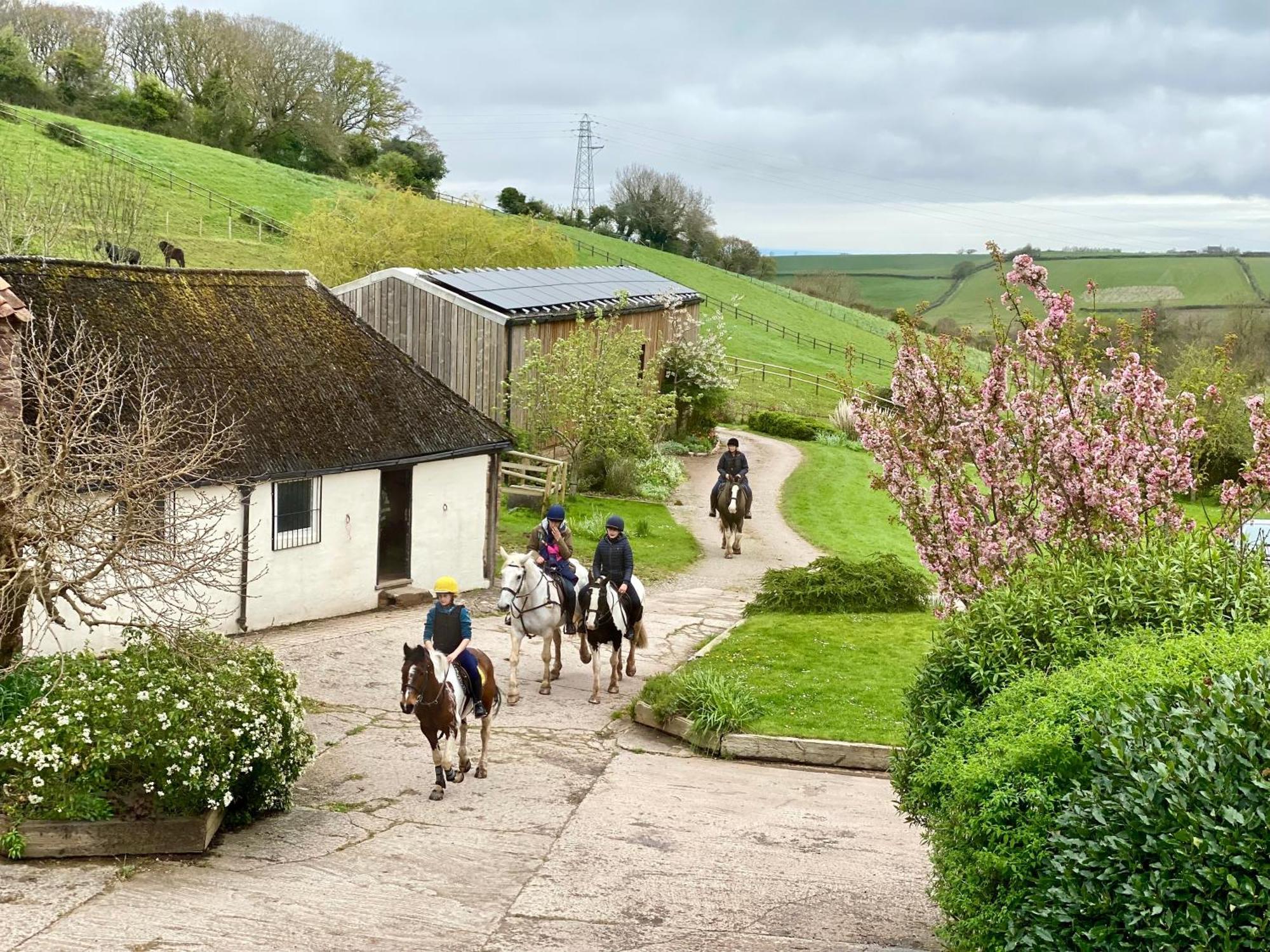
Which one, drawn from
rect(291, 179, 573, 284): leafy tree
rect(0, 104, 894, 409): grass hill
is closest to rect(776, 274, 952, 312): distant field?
rect(0, 104, 894, 409): grass hill

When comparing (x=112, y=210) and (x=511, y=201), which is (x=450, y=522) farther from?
(x=511, y=201)

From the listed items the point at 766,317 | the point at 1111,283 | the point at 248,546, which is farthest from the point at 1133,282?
the point at 248,546

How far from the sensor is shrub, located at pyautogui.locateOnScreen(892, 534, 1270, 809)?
9508mm

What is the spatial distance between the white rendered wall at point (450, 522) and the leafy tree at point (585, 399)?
8186mm

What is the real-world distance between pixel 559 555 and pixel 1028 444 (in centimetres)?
623

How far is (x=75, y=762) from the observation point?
35.7 feet

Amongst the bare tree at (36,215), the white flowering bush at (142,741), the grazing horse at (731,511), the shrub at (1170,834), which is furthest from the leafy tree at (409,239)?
the shrub at (1170,834)

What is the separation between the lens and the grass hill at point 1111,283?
108m

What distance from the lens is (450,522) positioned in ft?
80.1

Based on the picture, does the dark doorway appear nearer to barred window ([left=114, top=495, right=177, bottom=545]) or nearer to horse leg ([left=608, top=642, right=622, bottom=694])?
horse leg ([left=608, top=642, right=622, bottom=694])

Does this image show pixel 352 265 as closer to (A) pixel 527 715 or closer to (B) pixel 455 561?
(B) pixel 455 561

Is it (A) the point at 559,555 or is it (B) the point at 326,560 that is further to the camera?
(B) the point at 326,560

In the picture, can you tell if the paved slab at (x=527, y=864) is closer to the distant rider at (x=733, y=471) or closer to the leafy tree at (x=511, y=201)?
the distant rider at (x=733, y=471)

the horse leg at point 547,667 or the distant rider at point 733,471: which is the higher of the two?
the distant rider at point 733,471
